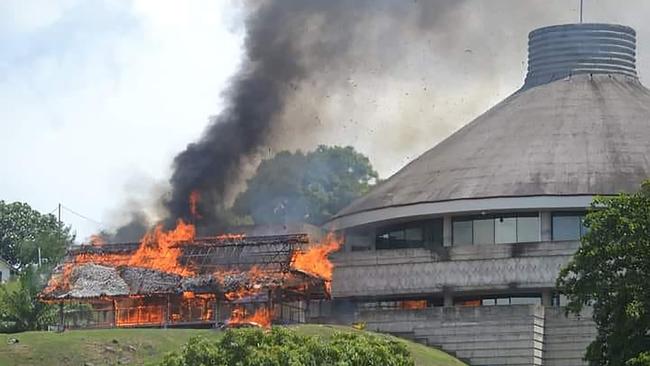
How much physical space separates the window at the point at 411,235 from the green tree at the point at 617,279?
1189 inches

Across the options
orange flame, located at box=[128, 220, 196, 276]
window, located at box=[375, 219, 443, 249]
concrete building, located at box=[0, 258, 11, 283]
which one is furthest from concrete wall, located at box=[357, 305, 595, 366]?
concrete building, located at box=[0, 258, 11, 283]

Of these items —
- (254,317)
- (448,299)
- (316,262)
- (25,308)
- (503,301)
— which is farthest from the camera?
(316,262)

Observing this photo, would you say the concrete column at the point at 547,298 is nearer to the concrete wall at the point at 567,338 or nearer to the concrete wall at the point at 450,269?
the concrete wall at the point at 450,269

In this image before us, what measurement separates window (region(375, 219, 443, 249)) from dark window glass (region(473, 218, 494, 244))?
2.17 m

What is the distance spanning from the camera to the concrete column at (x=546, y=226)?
344ft

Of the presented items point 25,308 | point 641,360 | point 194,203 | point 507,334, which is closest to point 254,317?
point 25,308

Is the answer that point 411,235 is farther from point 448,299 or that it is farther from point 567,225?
point 567,225

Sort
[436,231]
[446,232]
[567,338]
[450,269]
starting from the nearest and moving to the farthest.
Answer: [567,338], [450,269], [446,232], [436,231]

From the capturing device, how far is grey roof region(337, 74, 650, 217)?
346 ft

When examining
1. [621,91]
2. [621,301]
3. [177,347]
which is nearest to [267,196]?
[621,91]

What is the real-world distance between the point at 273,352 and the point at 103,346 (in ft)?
71.1

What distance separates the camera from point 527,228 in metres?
106

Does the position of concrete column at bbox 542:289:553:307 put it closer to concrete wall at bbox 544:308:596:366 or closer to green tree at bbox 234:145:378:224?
concrete wall at bbox 544:308:596:366

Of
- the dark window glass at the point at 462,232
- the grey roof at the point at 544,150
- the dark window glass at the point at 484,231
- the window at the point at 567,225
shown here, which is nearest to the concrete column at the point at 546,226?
the window at the point at 567,225
